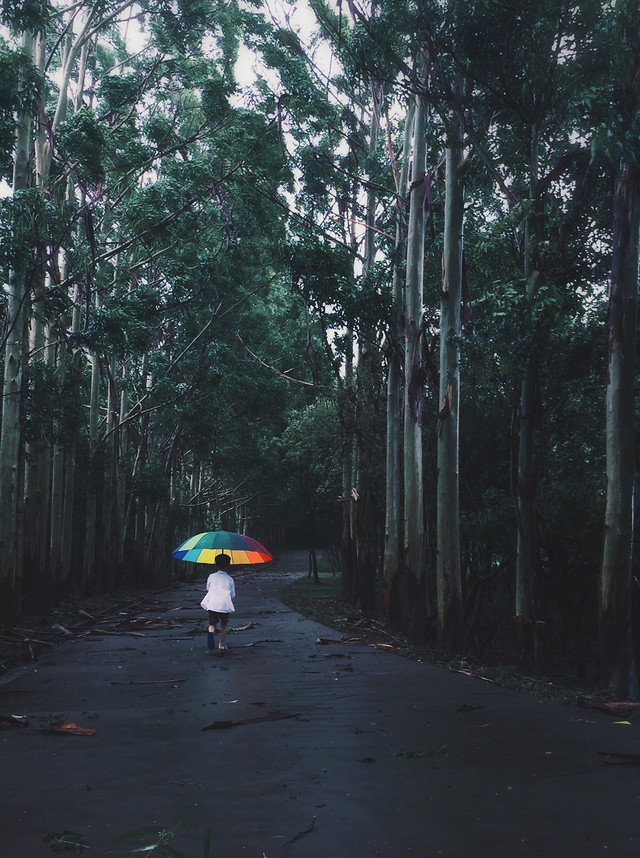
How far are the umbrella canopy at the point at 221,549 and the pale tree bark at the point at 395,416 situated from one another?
22.1ft

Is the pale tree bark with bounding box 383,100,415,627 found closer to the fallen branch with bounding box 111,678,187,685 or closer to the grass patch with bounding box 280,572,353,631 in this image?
the grass patch with bounding box 280,572,353,631

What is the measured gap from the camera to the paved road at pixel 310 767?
4.89 meters

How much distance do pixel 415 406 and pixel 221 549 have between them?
5.26 metres

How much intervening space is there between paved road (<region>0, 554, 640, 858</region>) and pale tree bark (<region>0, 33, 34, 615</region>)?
4.94 meters

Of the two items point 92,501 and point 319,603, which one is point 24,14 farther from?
point 319,603

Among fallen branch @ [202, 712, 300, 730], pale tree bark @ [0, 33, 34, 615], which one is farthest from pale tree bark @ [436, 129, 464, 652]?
pale tree bark @ [0, 33, 34, 615]

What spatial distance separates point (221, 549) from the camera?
560 inches

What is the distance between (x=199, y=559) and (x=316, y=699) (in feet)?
15.5

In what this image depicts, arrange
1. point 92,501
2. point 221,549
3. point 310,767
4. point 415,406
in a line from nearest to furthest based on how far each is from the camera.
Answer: point 310,767
point 221,549
point 415,406
point 92,501

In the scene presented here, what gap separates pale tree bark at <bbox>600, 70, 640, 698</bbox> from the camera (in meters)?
11.9

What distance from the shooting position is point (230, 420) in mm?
39312

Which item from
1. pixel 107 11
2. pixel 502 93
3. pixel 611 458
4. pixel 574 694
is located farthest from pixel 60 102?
pixel 574 694

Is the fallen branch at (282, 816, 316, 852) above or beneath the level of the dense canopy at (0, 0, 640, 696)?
beneath

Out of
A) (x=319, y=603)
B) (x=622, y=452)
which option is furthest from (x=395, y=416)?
(x=622, y=452)
